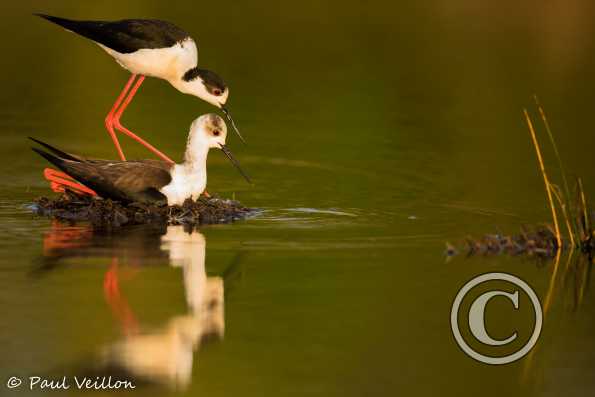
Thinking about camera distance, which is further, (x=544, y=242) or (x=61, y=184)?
(x=61, y=184)

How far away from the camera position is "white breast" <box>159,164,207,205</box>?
10329mm

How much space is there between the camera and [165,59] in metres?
12.1

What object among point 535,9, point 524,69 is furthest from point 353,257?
point 535,9

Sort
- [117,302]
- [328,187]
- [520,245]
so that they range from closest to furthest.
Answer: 1. [117,302]
2. [520,245]
3. [328,187]

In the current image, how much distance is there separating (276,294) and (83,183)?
2.71 meters

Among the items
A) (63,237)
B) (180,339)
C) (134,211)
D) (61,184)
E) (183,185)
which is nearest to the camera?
(180,339)

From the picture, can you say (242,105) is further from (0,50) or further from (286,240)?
(286,240)

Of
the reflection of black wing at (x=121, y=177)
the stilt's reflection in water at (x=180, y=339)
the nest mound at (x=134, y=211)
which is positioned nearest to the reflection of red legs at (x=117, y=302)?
the stilt's reflection in water at (x=180, y=339)

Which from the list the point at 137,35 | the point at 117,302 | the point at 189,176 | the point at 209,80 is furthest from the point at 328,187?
the point at 117,302

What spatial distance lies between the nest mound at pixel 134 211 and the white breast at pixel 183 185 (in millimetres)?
49

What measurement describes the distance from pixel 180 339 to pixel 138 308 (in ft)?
1.97

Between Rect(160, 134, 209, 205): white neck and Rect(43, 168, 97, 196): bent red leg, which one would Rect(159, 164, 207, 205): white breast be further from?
Rect(43, 168, 97, 196): bent red leg

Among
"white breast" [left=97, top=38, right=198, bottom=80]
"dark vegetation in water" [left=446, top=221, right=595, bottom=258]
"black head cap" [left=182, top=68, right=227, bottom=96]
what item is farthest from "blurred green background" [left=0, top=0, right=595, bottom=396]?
"white breast" [left=97, top=38, right=198, bottom=80]

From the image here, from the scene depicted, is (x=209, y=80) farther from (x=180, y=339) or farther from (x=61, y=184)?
(x=180, y=339)
